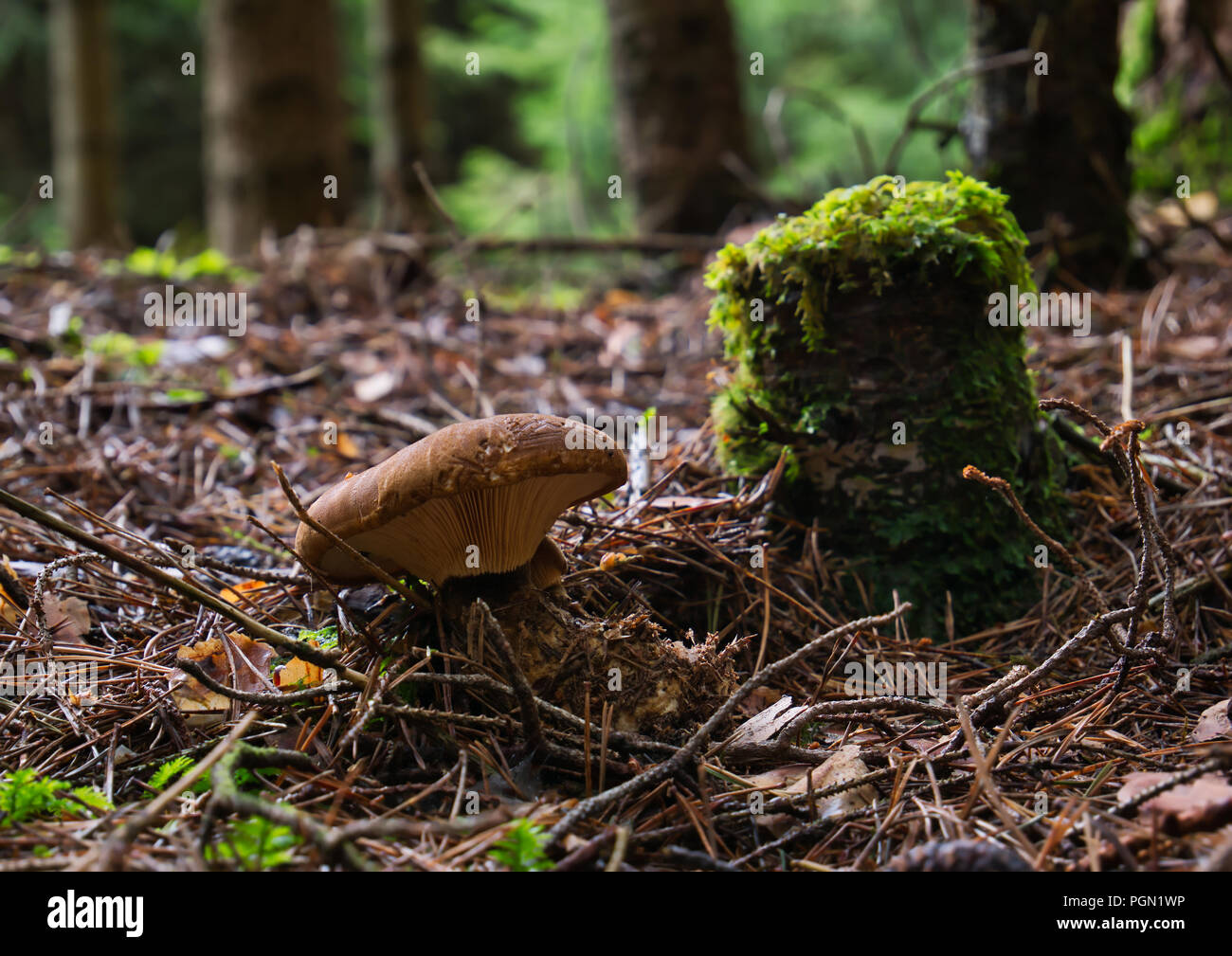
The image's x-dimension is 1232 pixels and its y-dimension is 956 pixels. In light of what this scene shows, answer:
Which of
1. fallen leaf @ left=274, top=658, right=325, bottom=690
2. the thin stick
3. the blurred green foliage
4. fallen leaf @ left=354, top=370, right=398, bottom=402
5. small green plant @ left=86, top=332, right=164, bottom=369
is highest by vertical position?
the blurred green foliage

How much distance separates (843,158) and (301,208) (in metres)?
6.30

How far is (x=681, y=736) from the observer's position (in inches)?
72.1

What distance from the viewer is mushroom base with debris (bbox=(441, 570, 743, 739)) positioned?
1846 millimetres

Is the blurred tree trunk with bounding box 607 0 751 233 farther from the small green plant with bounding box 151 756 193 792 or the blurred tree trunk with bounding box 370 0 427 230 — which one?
the small green plant with bounding box 151 756 193 792

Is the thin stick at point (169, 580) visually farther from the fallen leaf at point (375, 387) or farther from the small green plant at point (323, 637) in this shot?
the fallen leaf at point (375, 387)

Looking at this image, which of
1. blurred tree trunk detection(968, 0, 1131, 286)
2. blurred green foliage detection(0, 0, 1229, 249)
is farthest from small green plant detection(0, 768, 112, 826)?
blurred tree trunk detection(968, 0, 1131, 286)

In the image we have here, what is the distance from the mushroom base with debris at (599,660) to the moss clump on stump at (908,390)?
0.76 metres

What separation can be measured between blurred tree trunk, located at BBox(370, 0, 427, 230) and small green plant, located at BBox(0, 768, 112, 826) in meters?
7.26

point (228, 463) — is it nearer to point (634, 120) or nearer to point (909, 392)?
point (909, 392)

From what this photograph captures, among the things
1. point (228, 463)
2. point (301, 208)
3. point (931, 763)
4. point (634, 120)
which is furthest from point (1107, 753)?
point (301, 208)

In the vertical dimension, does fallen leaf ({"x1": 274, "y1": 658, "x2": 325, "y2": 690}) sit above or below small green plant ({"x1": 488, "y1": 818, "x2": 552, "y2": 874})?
above

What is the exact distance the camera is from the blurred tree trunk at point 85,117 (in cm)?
859

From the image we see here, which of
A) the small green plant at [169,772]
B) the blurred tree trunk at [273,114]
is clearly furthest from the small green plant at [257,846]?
the blurred tree trunk at [273,114]

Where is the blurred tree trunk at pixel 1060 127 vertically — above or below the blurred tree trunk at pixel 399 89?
below
